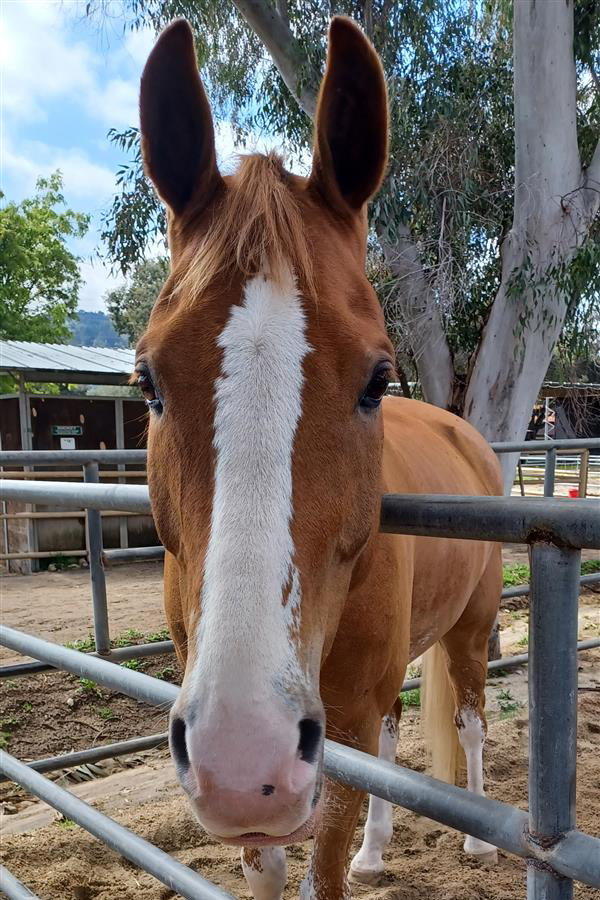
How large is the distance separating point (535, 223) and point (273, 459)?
18.2 ft

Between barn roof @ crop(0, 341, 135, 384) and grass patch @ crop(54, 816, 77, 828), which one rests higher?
barn roof @ crop(0, 341, 135, 384)

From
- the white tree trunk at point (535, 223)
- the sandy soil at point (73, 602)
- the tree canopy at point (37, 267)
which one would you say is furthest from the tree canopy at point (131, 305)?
the white tree trunk at point (535, 223)

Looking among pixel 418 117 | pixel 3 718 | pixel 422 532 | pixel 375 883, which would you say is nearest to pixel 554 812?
pixel 422 532

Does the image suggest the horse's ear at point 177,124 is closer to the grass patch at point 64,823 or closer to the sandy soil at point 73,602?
the grass patch at point 64,823

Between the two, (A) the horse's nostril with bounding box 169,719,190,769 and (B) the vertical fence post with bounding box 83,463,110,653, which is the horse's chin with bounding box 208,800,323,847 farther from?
(B) the vertical fence post with bounding box 83,463,110,653

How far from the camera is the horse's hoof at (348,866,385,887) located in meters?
2.92

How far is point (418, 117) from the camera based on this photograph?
6.81m

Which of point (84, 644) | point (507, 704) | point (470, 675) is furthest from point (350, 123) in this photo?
point (84, 644)

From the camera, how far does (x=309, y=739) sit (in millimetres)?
933

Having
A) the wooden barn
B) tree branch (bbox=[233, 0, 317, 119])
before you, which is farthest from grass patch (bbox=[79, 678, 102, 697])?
tree branch (bbox=[233, 0, 317, 119])

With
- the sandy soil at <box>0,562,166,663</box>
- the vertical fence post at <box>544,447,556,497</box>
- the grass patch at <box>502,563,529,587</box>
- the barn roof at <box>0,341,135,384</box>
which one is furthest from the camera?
the barn roof at <box>0,341,135,384</box>

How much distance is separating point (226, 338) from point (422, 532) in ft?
1.63

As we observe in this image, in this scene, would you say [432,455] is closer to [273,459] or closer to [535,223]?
[273,459]

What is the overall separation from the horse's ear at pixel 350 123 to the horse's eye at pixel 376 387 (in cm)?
46
